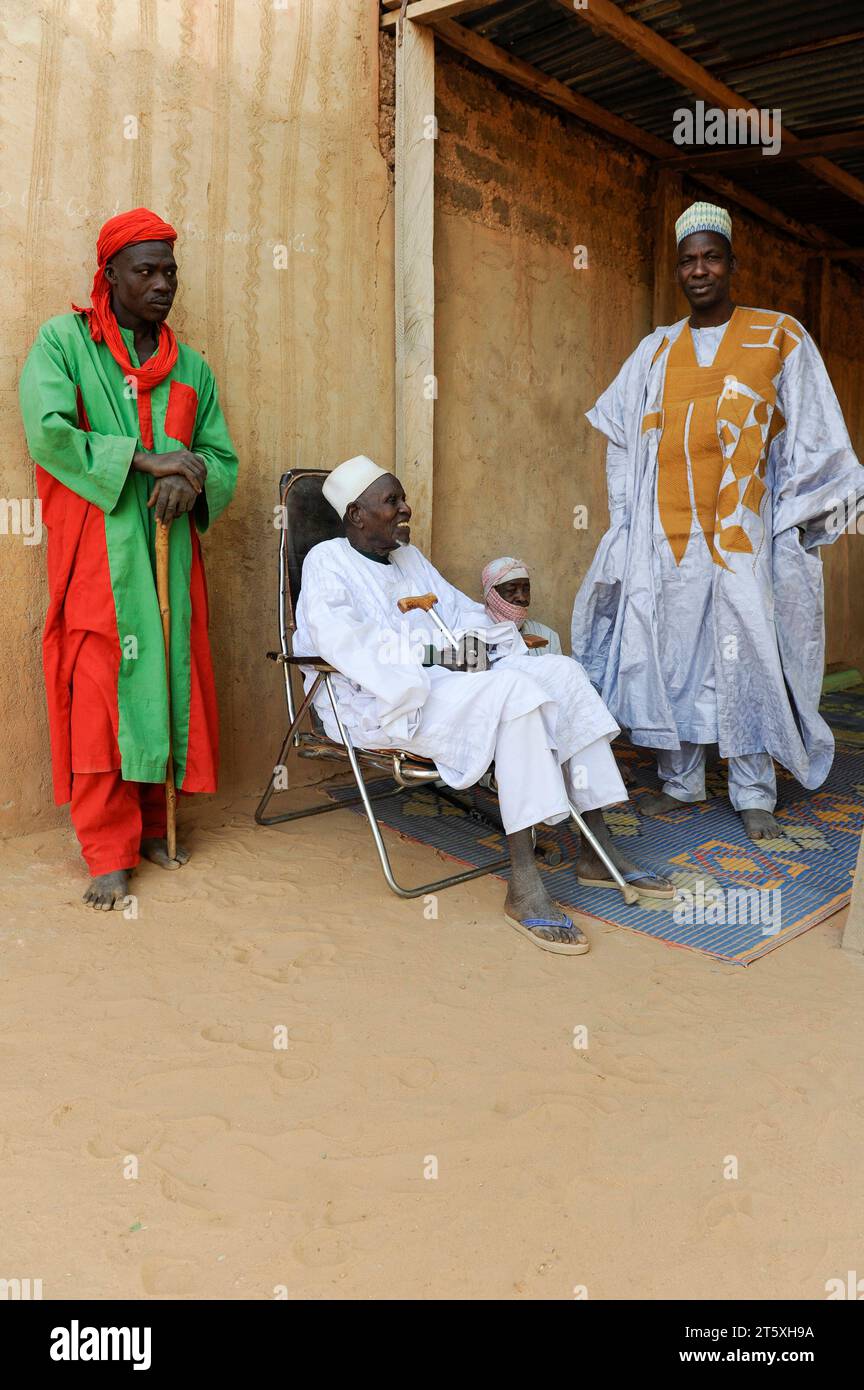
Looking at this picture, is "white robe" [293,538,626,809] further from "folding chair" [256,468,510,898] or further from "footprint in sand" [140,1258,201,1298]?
"footprint in sand" [140,1258,201,1298]

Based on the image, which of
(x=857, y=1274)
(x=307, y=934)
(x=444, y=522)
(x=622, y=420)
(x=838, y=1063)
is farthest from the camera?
(x=444, y=522)

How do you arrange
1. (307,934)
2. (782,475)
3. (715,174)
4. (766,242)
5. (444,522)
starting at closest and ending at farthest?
(307,934)
(782,475)
(444,522)
(715,174)
(766,242)

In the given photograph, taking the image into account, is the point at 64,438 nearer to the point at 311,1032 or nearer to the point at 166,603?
the point at 166,603

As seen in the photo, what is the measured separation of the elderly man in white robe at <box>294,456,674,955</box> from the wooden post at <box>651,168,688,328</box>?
130 inches

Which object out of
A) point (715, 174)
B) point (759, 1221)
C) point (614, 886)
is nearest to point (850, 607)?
point (715, 174)

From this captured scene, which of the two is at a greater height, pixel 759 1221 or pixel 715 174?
pixel 715 174

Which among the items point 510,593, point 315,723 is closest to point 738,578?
point 510,593

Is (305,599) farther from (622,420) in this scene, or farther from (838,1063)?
(838,1063)

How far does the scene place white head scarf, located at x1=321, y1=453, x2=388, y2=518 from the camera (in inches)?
141

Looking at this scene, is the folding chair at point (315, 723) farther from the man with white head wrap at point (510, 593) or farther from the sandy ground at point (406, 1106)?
the man with white head wrap at point (510, 593)

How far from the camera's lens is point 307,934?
9.86 feet

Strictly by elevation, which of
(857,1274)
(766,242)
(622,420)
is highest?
(766,242)

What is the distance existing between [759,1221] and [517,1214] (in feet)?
1.41

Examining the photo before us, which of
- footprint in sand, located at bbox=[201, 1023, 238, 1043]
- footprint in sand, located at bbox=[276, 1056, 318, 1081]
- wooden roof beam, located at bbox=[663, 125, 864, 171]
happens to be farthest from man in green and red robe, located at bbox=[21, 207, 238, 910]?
wooden roof beam, located at bbox=[663, 125, 864, 171]
